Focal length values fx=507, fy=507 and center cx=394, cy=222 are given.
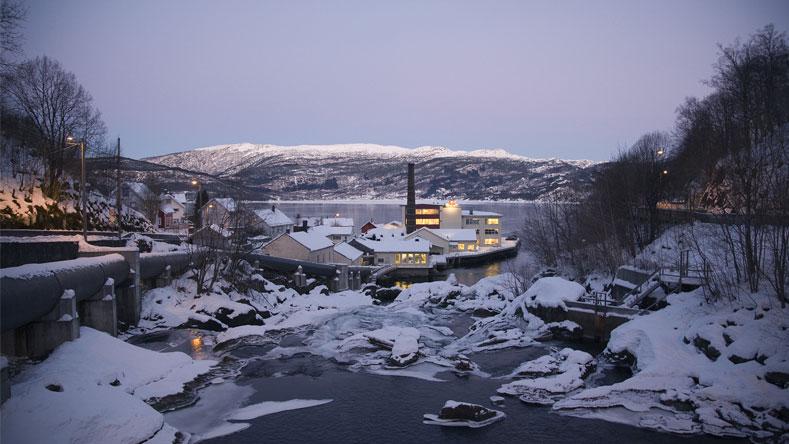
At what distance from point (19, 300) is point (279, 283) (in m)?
34.2

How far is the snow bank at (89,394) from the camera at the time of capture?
38.2 ft

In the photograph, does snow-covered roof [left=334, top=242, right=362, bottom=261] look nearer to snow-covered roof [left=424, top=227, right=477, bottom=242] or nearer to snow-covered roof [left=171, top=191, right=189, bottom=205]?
snow-covered roof [left=424, top=227, right=477, bottom=242]

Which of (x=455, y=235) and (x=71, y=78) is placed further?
(x=455, y=235)

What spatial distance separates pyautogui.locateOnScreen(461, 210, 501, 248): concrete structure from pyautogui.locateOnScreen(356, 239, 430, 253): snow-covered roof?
2350 cm

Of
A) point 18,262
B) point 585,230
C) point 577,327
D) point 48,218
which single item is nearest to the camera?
point 18,262

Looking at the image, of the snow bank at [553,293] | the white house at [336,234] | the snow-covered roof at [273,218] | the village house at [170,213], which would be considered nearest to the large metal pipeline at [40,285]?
the snow bank at [553,293]

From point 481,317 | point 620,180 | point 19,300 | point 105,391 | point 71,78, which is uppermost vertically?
point 71,78

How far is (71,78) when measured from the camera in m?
41.4

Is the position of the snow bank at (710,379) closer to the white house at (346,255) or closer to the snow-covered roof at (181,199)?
the white house at (346,255)

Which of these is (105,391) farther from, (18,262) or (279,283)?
(279,283)

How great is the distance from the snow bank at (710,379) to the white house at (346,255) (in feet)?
145

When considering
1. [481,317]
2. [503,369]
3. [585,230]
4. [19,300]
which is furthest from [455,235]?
[19,300]

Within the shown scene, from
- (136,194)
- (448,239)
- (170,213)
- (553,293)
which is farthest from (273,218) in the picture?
(553,293)

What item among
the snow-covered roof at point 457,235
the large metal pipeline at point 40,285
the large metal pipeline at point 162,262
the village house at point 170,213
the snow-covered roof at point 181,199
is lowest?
the snow-covered roof at point 457,235
